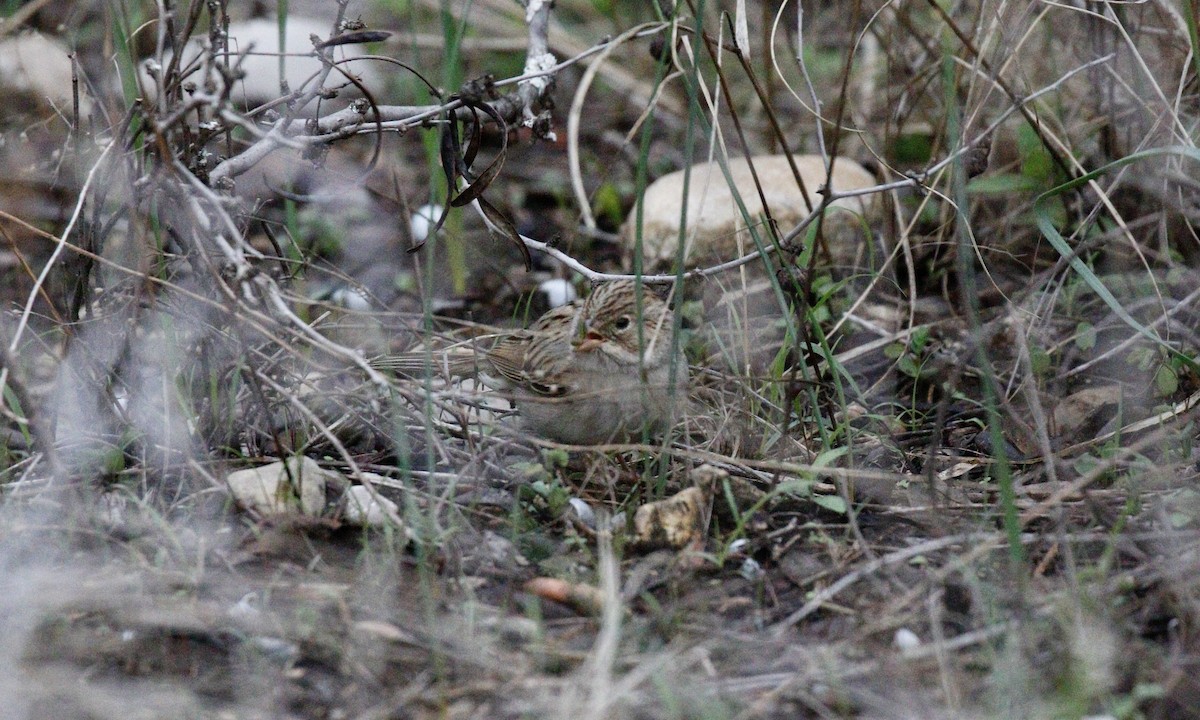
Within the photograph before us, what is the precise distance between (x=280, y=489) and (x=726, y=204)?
8.79 ft

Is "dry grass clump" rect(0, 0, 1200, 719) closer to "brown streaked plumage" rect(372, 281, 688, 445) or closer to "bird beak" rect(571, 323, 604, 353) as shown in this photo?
"brown streaked plumage" rect(372, 281, 688, 445)

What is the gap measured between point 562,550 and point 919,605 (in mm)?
943

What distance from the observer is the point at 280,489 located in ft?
11.1

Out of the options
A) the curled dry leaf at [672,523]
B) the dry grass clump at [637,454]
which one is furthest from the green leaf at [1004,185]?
the curled dry leaf at [672,523]

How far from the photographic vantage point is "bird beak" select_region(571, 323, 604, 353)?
4.06m

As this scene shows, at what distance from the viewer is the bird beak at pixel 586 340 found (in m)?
4.06

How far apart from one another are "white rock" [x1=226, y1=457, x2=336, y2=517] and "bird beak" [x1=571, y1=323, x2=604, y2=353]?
1.00 m

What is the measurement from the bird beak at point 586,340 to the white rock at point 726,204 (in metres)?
1.18

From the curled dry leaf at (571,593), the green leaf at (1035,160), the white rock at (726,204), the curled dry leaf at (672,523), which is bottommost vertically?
the curled dry leaf at (571,593)

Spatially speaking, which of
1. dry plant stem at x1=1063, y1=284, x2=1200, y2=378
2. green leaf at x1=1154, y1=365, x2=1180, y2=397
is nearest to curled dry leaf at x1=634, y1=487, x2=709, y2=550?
dry plant stem at x1=1063, y1=284, x2=1200, y2=378

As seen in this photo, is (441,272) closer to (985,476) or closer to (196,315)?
(196,315)

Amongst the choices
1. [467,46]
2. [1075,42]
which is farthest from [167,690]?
[467,46]

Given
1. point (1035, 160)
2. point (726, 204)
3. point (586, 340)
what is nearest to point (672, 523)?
point (586, 340)

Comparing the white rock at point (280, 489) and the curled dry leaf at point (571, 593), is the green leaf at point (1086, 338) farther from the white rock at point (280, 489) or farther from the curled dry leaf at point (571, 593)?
the white rock at point (280, 489)
